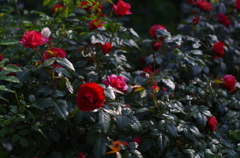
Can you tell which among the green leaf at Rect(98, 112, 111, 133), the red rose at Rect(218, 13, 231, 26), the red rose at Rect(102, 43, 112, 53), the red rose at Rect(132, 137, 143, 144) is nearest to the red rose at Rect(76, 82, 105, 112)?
the green leaf at Rect(98, 112, 111, 133)

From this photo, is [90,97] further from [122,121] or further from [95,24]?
[95,24]

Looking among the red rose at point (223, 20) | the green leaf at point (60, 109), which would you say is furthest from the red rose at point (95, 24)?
the red rose at point (223, 20)

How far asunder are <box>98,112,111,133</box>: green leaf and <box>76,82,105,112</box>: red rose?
0.06 meters

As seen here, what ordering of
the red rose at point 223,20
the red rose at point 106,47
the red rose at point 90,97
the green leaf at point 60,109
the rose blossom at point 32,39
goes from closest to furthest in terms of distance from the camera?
1. the red rose at point 90,97
2. the green leaf at point 60,109
3. the rose blossom at point 32,39
4. the red rose at point 106,47
5. the red rose at point 223,20

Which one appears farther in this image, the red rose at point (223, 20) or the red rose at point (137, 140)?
the red rose at point (223, 20)

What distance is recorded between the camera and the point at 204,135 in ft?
5.54

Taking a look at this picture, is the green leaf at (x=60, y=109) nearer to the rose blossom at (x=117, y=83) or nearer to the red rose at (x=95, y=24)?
A: the rose blossom at (x=117, y=83)

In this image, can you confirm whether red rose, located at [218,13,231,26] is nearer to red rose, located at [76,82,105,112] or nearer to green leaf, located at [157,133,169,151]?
green leaf, located at [157,133,169,151]

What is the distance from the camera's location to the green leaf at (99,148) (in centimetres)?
130

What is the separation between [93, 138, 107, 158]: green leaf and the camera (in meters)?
1.30

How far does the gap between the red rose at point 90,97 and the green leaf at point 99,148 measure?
0.57ft

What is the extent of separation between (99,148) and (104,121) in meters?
0.13

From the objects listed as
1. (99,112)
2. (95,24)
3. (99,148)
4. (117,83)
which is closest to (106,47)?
(95,24)

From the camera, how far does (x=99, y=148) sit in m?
1.32
